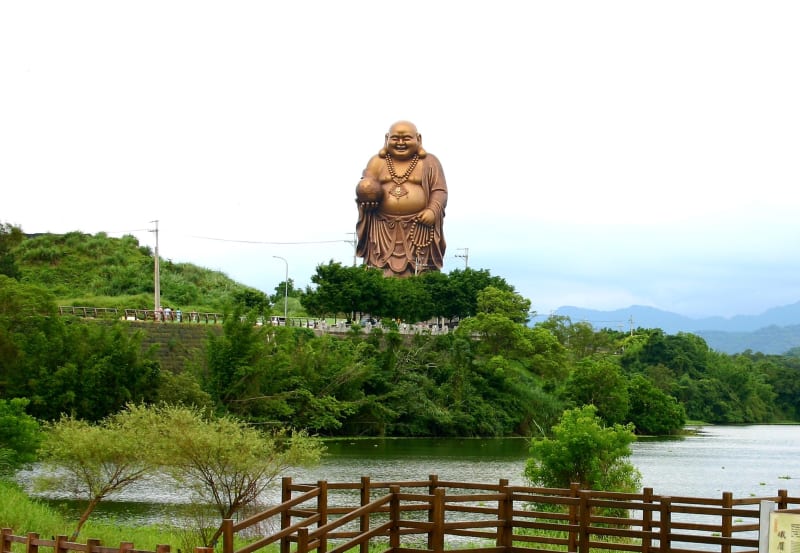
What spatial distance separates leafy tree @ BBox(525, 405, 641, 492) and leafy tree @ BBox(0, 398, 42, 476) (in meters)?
11.1

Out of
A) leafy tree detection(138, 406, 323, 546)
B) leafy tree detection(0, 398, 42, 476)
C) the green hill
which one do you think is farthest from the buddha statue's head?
leafy tree detection(138, 406, 323, 546)

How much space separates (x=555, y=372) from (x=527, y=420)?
359 cm

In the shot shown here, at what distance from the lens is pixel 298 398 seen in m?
46.4

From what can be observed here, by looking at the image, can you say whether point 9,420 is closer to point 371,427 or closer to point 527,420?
point 371,427

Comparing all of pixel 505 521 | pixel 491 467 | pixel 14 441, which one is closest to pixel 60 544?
pixel 505 521

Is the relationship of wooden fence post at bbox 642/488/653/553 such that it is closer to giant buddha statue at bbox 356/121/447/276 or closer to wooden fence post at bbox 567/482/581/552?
wooden fence post at bbox 567/482/581/552

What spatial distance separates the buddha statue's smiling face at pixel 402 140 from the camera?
68688mm

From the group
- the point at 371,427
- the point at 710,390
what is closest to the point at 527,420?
the point at 371,427

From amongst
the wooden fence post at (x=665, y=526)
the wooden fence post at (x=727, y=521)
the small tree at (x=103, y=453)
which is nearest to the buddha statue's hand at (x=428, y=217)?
the small tree at (x=103, y=453)

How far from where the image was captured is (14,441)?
26500mm

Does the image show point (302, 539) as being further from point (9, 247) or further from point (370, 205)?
point (370, 205)

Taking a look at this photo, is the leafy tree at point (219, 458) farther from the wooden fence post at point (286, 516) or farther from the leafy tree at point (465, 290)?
the leafy tree at point (465, 290)

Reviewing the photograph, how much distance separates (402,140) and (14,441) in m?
44.6

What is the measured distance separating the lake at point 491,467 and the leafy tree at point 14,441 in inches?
56.1
